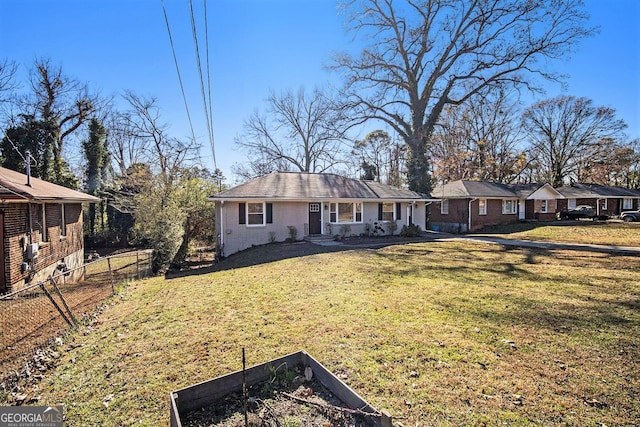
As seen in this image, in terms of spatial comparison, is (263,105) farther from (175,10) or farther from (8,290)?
(8,290)

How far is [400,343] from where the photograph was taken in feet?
14.7

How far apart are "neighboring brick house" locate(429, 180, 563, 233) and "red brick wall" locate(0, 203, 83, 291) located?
22.2 m

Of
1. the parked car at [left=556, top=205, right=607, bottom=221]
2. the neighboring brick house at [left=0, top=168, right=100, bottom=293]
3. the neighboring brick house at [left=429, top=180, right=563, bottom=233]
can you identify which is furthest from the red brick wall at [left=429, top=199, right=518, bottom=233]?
the neighboring brick house at [left=0, top=168, right=100, bottom=293]

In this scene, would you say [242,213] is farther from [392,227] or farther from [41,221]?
[392,227]

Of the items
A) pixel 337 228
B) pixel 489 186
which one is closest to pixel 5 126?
pixel 337 228

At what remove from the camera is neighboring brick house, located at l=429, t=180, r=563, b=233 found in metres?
23.8

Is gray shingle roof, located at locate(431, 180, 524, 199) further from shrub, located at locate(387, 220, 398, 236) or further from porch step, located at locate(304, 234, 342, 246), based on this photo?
porch step, located at locate(304, 234, 342, 246)

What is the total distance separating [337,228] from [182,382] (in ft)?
47.7

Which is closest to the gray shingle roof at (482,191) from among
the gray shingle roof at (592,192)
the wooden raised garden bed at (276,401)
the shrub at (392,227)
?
the gray shingle roof at (592,192)

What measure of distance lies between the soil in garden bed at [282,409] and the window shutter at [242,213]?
1313 centimetres

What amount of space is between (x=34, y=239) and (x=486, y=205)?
28027 mm

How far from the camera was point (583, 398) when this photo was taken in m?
3.22

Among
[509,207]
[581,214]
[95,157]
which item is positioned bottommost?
[581,214]

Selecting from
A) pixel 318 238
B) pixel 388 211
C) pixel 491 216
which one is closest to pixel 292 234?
pixel 318 238
